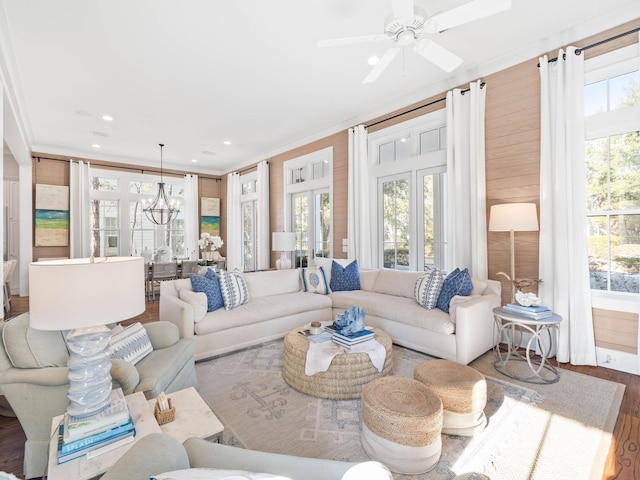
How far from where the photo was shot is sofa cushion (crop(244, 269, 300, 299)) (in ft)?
13.7

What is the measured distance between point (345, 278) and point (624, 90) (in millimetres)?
3487

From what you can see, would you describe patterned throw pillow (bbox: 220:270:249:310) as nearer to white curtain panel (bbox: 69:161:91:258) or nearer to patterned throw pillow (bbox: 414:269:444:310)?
patterned throw pillow (bbox: 414:269:444:310)

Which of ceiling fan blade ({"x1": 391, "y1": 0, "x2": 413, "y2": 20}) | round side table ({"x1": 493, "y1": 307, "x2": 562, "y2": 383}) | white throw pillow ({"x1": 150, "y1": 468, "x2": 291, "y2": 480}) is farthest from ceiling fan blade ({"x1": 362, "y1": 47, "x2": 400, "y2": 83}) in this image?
white throw pillow ({"x1": 150, "y1": 468, "x2": 291, "y2": 480})

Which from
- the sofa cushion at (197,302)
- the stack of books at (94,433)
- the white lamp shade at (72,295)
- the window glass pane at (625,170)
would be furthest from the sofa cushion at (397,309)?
the white lamp shade at (72,295)

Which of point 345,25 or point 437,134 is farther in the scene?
point 437,134

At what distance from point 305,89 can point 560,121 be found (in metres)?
2.98

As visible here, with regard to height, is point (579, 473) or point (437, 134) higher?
point (437, 134)

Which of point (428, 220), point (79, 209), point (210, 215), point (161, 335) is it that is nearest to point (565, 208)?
point (428, 220)

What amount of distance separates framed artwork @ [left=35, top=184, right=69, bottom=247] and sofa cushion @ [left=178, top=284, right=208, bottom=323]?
18.2 ft

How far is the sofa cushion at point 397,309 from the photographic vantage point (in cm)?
313

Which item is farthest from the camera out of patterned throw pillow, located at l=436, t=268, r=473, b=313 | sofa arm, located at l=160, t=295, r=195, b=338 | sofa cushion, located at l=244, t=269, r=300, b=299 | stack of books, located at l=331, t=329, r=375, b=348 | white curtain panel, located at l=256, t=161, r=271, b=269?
white curtain panel, located at l=256, t=161, r=271, b=269

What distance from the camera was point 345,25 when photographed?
3059 mm

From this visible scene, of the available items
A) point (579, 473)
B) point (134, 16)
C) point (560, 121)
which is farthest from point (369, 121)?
point (579, 473)

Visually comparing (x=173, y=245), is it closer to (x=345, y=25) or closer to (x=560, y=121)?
(x=345, y=25)
